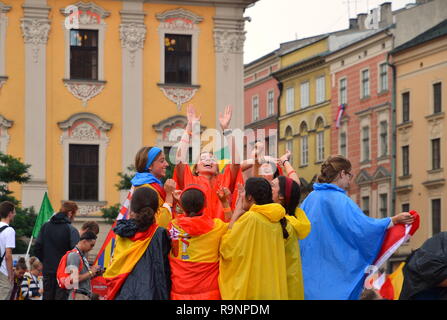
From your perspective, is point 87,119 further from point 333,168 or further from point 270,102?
point 270,102

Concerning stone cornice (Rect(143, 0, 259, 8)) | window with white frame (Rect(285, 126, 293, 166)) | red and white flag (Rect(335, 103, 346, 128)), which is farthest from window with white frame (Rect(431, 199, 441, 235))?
stone cornice (Rect(143, 0, 259, 8))

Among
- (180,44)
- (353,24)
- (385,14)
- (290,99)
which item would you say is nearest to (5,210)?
(180,44)

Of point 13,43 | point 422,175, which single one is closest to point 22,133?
point 13,43

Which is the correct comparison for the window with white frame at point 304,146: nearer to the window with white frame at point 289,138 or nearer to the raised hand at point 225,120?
the window with white frame at point 289,138

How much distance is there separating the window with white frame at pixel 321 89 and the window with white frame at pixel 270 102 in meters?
5.87

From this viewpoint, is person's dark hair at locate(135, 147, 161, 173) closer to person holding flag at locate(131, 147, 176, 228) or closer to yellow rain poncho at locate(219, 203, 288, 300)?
person holding flag at locate(131, 147, 176, 228)

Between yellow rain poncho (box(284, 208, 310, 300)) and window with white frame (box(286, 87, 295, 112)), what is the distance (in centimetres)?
6152

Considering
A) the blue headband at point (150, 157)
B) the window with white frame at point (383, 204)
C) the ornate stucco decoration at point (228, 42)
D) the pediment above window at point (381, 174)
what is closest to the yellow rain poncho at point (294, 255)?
the blue headband at point (150, 157)

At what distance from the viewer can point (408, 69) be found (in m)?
59.8

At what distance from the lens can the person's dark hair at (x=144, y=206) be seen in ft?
35.8

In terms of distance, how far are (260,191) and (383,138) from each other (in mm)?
52328

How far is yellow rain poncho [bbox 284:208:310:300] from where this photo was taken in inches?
440
